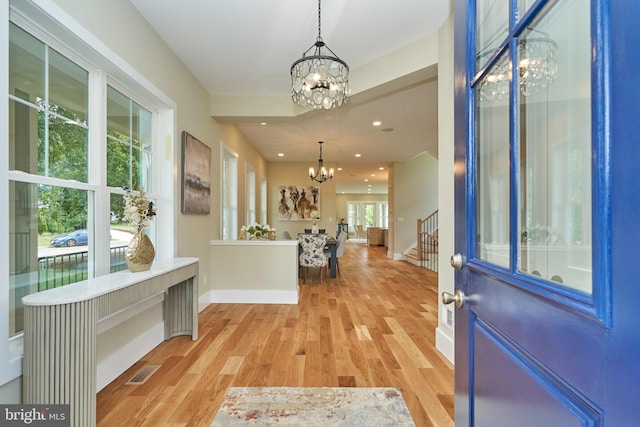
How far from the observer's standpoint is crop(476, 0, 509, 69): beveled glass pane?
870 mm

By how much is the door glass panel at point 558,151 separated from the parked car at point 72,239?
7.56 ft

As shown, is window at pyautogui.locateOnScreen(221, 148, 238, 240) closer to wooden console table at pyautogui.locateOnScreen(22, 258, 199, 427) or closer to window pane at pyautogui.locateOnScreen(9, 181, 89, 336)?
window pane at pyautogui.locateOnScreen(9, 181, 89, 336)

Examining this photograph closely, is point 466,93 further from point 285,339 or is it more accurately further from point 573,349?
point 285,339

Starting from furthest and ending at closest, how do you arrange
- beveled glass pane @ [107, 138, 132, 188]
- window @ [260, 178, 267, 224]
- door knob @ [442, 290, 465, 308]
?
window @ [260, 178, 267, 224]
beveled glass pane @ [107, 138, 132, 188]
door knob @ [442, 290, 465, 308]

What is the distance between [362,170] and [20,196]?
29.6 feet

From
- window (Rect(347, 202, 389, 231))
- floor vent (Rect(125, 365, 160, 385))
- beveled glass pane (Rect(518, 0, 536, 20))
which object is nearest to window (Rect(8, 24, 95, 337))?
floor vent (Rect(125, 365, 160, 385))

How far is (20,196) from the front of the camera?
1.58 m

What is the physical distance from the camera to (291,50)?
294 cm

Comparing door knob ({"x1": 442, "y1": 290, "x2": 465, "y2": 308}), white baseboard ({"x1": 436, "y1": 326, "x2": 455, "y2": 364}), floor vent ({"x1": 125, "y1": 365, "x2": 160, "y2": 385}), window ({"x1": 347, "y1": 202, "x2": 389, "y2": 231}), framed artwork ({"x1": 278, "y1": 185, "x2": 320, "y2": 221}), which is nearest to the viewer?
door knob ({"x1": 442, "y1": 290, "x2": 465, "y2": 308})

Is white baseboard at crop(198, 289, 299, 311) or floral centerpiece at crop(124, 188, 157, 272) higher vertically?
floral centerpiece at crop(124, 188, 157, 272)

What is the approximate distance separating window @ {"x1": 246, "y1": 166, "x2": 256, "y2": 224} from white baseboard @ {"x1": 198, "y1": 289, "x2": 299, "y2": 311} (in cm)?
272

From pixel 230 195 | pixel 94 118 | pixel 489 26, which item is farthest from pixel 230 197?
pixel 489 26

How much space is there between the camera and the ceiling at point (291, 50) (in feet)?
7.75

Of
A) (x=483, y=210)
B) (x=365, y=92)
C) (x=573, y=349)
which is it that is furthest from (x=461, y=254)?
(x=365, y=92)
